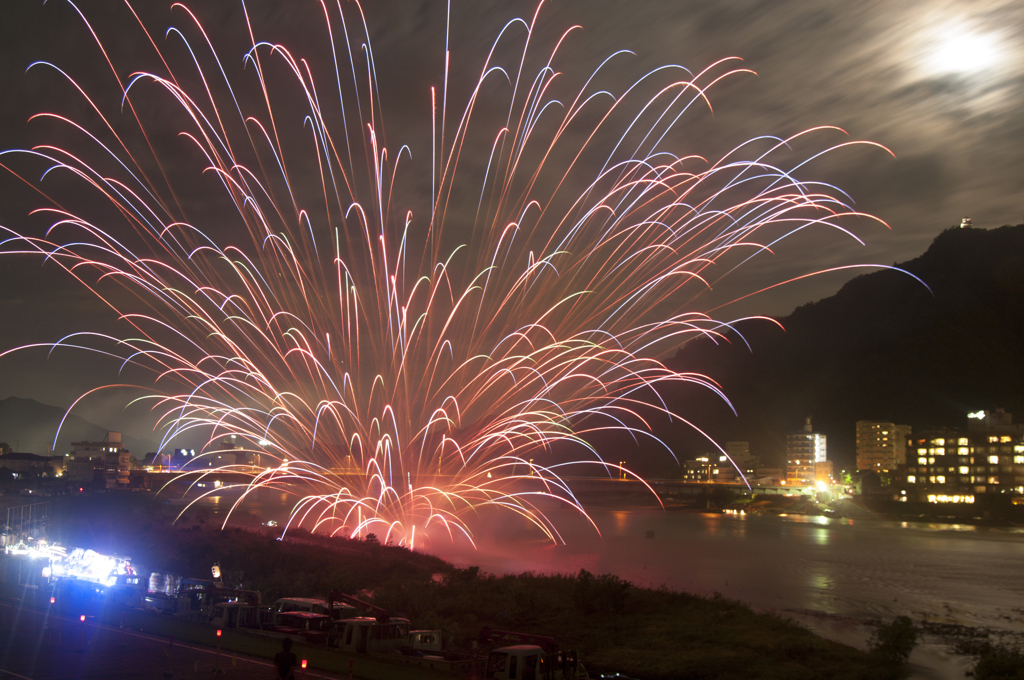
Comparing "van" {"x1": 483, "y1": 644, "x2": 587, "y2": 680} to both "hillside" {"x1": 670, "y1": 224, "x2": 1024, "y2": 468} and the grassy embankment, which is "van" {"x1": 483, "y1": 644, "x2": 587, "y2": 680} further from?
"hillside" {"x1": 670, "y1": 224, "x2": 1024, "y2": 468}

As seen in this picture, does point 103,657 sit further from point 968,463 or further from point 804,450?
point 804,450

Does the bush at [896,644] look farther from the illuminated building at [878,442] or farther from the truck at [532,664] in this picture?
the illuminated building at [878,442]

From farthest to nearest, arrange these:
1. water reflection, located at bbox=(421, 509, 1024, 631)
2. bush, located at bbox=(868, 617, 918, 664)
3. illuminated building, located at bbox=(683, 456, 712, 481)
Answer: illuminated building, located at bbox=(683, 456, 712, 481)
water reflection, located at bbox=(421, 509, 1024, 631)
bush, located at bbox=(868, 617, 918, 664)

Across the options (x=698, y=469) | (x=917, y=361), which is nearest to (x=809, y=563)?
(x=698, y=469)

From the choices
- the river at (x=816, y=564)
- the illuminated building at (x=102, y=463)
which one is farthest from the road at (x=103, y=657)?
the illuminated building at (x=102, y=463)

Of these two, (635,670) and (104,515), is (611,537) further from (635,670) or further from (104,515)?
(635,670)

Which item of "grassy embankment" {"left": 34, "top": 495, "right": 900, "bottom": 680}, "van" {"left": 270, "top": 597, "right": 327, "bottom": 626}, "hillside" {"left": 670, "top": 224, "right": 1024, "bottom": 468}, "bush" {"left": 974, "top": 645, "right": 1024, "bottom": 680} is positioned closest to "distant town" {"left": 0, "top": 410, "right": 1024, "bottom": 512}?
"hillside" {"left": 670, "top": 224, "right": 1024, "bottom": 468}

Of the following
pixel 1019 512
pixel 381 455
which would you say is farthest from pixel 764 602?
pixel 1019 512

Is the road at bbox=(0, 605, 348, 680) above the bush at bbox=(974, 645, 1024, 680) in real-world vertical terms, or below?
above
